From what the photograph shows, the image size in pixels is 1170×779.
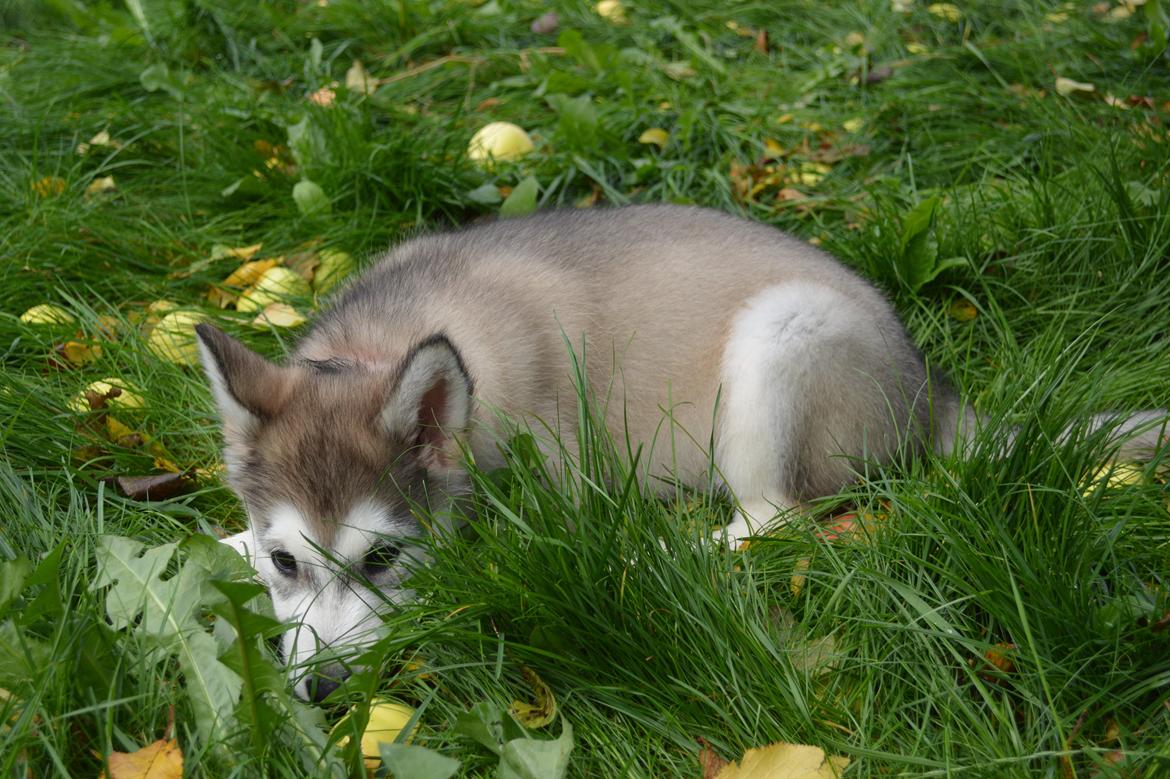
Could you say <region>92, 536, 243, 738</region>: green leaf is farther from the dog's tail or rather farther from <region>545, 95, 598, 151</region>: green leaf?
<region>545, 95, 598, 151</region>: green leaf

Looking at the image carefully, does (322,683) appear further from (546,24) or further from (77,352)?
(546,24)

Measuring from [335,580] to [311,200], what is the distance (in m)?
2.37

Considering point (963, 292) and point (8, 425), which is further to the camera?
point (963, 292)

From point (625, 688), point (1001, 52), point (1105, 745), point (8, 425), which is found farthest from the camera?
point (1001, 52)

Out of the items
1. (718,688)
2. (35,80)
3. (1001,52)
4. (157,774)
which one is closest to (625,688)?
(718,688)

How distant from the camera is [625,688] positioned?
233 centimetres

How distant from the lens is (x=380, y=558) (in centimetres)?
262

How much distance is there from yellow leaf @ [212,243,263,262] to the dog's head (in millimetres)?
1756

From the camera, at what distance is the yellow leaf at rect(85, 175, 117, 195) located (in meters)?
4.72

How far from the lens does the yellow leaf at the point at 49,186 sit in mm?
4480

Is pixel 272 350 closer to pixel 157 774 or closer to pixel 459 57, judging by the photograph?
pixel 157 774

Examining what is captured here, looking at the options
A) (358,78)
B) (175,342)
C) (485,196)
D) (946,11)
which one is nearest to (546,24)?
(358,78)

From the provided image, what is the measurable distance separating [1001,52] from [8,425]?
4861 mm

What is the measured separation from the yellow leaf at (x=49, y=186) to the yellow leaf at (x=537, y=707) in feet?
11.0
